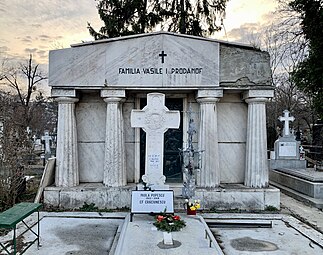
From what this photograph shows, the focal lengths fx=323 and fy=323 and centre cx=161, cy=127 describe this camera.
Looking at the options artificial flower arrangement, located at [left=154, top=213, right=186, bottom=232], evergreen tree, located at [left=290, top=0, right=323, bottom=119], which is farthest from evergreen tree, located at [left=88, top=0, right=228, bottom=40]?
artificial flower arrangement, located at [left=154, top=213, right=186, bottom=232]

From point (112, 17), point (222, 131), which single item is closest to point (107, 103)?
point (222, 131)

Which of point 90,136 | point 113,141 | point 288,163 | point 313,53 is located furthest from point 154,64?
point 288,163

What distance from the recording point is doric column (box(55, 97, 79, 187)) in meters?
8.05

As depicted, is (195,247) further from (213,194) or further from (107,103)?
(107,103)

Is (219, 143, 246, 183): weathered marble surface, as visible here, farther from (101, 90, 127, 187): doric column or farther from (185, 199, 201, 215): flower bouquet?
(101, 90, 127, 187): doric column

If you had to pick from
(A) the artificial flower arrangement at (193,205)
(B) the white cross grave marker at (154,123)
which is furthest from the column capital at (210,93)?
(A) the artificial flower arrangement at (193,205)

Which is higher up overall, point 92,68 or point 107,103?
point 92,68

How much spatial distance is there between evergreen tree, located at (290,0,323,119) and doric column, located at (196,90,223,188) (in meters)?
5.75

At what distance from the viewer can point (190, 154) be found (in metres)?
7.04

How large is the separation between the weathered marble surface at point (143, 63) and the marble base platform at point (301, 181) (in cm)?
418

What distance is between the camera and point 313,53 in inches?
473

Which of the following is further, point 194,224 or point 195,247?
point 194,224

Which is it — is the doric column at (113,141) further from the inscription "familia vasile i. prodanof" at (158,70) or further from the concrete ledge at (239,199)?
the concrete ledge at (239,199)

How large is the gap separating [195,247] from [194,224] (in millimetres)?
1232
